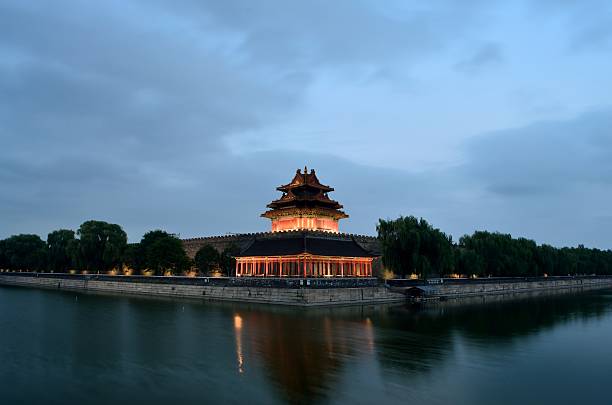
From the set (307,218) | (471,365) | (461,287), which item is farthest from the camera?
(307,218)

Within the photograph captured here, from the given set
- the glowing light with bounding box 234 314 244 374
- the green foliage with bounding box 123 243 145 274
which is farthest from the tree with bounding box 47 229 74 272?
the glowing light with bounding box 234 314 244 374

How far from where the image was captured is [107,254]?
78188mm

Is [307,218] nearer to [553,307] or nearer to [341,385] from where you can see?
[553,307]

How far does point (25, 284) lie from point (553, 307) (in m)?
84.6

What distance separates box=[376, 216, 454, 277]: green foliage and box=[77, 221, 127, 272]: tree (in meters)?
44.7

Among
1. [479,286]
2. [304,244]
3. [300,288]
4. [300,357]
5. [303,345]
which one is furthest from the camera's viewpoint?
[479,286]

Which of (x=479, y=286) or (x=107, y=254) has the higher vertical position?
(x=107, y=254)

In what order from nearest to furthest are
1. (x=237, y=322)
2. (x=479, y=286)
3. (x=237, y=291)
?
(x=237, y=322) < (x=237, y=291) < (x=479, y=286)

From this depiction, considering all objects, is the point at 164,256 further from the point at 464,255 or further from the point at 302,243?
the point at 464,255

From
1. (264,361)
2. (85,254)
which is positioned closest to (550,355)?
(264,361)

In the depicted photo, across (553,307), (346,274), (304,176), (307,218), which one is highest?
(304,176)

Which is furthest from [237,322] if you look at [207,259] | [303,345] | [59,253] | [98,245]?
[59,253]

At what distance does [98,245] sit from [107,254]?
10.7ft

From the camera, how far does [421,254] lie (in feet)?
196
